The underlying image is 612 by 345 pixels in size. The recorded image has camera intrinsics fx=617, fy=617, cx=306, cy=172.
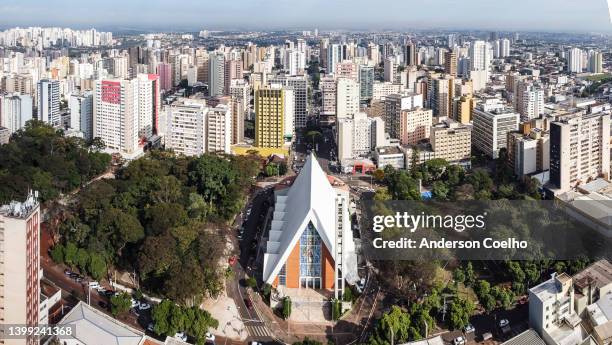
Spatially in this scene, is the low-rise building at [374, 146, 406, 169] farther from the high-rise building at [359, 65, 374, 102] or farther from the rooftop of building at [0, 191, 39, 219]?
the rooftop of building at [0, 191, 39, 219]

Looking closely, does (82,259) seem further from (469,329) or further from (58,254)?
(469,329)

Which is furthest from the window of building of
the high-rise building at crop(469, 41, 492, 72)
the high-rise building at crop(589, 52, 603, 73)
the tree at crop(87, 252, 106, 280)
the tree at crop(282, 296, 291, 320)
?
the high-rise building at crop(469, 41, 492, 72)

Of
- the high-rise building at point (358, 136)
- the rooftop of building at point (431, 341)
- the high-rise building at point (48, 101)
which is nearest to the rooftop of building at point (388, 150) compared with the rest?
the high-rise building at point (358, 136)

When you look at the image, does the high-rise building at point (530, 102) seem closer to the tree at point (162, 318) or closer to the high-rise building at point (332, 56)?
the high-rise building at point (332, 56)

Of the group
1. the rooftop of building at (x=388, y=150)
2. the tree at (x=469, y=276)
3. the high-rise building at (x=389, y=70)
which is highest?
the high-rise building at (x=389, y=70)

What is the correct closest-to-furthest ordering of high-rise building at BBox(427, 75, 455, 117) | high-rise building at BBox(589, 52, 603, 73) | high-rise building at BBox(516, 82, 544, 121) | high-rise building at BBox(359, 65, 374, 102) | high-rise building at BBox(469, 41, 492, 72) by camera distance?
high-rise building at BBox(516, 82, 544, 121) < high-rise building at BBox(427, 75, 455, 117) < high-rise building at BBox(359, 65, 374, 102) < high-rise building at BBox(589, 52, 603, 73) < high-rise building at BBox(469, 41, 492, 72)

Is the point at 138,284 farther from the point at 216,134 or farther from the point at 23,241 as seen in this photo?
the point at 216,134

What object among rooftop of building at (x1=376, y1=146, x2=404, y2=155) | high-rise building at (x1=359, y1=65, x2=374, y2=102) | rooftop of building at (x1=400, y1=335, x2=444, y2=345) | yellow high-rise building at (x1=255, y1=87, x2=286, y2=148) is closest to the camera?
rooftop of building at (x1=400, y1=335, x2=444, y2=345)

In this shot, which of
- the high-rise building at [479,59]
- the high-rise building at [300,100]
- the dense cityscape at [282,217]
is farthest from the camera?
the high-rise building at [479,59]
